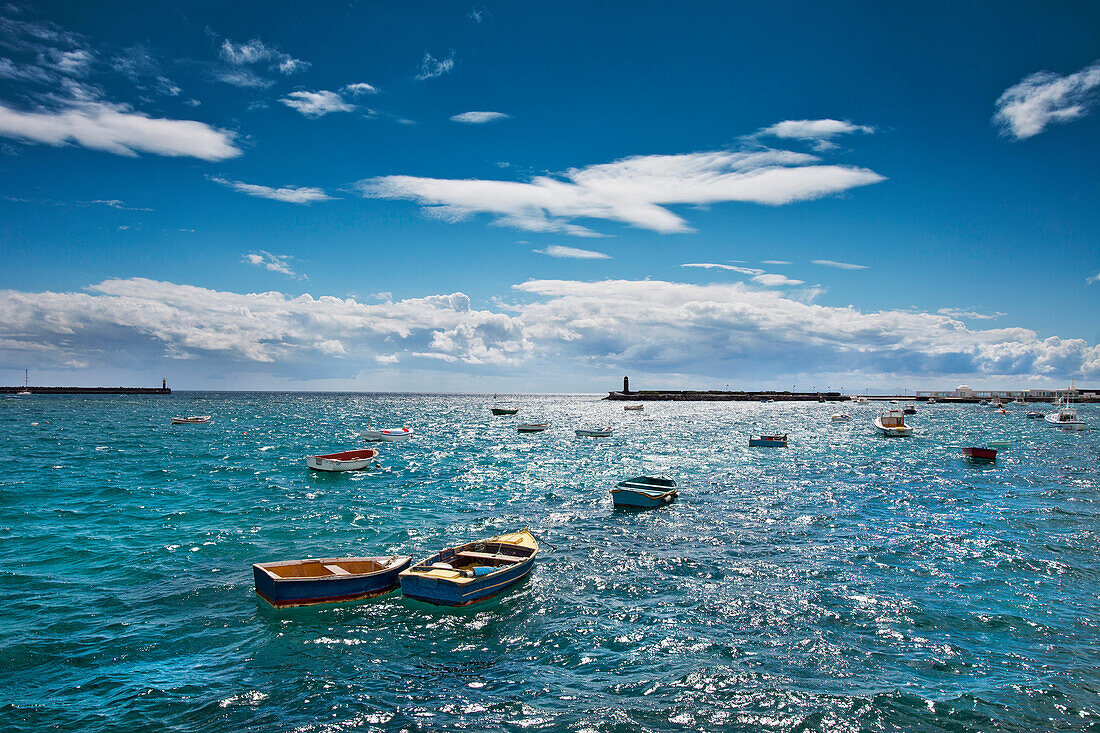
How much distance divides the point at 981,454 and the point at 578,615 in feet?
200

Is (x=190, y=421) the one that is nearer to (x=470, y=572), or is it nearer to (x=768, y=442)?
(x=768, y=442)

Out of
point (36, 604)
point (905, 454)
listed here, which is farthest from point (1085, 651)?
point (905, 454)

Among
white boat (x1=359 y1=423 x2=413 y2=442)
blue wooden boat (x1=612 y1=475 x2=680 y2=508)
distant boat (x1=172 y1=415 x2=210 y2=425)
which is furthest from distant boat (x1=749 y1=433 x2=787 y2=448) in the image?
distant boat (x1=172 y1=415 x2=210 y2=425)

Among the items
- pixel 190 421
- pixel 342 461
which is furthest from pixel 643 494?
pixel 190 421

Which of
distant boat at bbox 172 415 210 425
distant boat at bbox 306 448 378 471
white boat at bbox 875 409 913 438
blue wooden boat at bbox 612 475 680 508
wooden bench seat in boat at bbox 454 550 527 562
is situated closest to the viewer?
wooden bench seat in boat at bbox 454 550 527 562

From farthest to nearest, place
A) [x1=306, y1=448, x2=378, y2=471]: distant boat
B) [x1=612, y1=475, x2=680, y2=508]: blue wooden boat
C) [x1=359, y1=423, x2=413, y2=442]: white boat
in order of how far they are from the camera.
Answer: [x1=359, y1=423, x2=413, y2=442]: white boat < [x1=306, y1=448, x2=378, y2=471]: distant boat < [x1=612, y1=475, x2=680, y2=508]: blue wooden boat

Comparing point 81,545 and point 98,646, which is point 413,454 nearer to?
point 81,545

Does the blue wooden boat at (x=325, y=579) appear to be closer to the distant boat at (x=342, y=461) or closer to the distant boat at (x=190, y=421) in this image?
the distant boat at (x=342, y=461)

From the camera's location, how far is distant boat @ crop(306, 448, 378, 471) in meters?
53.3

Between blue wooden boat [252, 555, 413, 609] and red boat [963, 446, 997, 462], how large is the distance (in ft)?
211

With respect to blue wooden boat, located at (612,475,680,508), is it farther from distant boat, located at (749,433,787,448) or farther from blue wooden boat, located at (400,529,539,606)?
distant boat, located at (749,433,787,448)

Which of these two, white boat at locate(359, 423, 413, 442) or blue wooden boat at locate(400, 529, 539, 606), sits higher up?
blue wooden boat at locate(400, 529, 539, 606)

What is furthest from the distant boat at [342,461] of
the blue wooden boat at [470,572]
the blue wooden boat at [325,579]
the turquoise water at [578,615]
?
the blue wooden boat at [470,572]

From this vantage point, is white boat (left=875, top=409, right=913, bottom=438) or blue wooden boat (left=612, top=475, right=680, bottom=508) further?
white boat (left=875, top=409, right=913, bottom=438)
